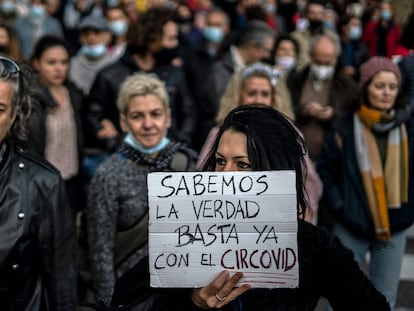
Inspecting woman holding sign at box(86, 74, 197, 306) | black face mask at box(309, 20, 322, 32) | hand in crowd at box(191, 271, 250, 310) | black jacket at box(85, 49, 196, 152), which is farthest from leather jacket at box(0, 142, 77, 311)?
black face mask at box(309, 20, 322, 32)

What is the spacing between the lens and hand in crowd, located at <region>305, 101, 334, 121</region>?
5.55 metres

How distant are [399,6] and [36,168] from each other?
10782 mm

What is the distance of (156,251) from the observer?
6.53 feet

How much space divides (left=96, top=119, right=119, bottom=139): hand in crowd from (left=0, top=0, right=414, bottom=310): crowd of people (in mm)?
20

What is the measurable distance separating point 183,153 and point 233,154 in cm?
150

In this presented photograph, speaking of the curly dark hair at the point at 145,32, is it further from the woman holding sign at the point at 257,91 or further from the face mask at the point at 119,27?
the face mask at the point at 119,27

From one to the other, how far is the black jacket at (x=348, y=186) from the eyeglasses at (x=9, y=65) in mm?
2151

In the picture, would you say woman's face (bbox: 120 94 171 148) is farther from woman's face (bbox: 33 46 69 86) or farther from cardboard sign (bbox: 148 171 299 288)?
cardboard sign (bbox: 148 171 299 288)

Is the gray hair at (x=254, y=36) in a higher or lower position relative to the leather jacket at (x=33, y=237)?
higher

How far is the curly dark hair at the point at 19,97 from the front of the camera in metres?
2.90

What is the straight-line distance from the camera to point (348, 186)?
4.43m

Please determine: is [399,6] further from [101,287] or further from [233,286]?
[233,286]

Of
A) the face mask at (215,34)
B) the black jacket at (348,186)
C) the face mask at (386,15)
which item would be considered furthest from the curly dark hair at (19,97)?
the face mask at (386,15)

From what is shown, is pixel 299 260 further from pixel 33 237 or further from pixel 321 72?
pixel 321 72
